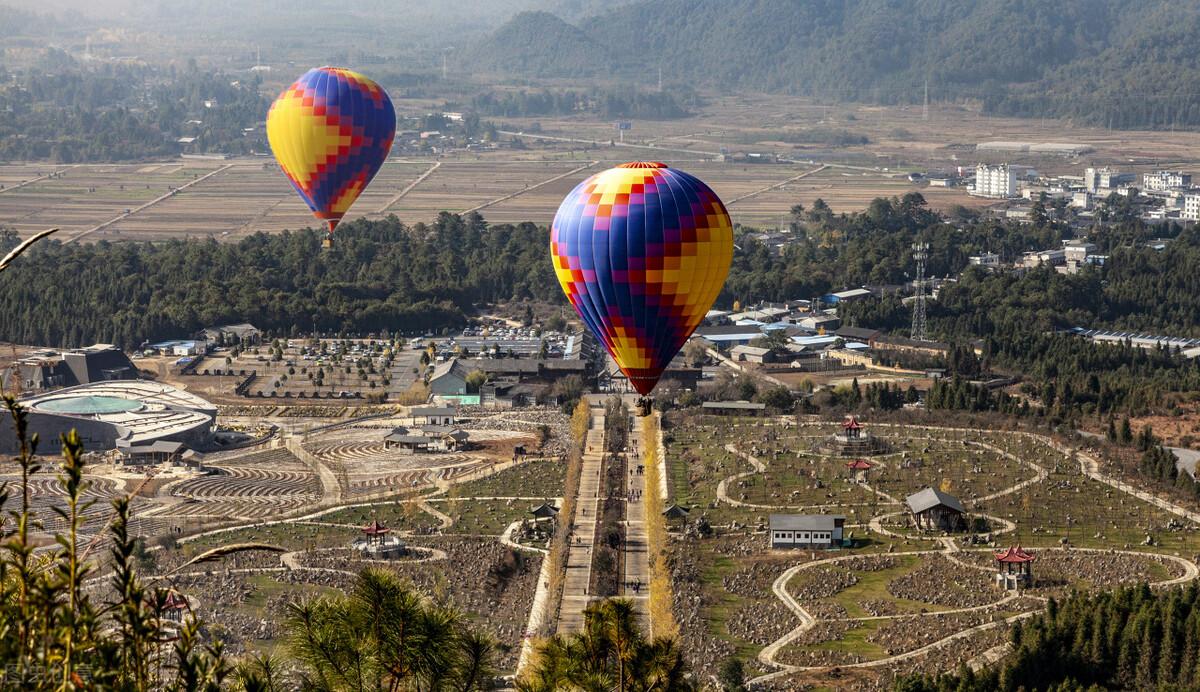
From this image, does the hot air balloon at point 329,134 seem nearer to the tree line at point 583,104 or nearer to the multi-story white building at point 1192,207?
the multi-story white building at point 1192,207

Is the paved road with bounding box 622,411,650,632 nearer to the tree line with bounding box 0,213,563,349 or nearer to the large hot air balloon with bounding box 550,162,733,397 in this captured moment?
the large hot air balloon with bounding box 550,162,733,397

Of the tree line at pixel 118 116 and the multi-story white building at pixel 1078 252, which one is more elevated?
the tree line at pixel 118 116

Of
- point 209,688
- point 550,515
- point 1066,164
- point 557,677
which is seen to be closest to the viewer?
point 209,688

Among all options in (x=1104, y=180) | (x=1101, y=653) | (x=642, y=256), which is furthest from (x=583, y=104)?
(x=1101, y=653)

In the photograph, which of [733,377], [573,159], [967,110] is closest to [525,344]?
[733,377]

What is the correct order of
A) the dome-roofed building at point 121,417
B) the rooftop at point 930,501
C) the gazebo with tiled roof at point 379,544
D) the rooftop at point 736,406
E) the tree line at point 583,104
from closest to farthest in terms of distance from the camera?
the gazebo with tiled roof at point 379,544 → the rooftop at point 930,501 → the dome-roofed building at point 121,417 → the rooftop at point 736,406 → the tree line at point 583,104

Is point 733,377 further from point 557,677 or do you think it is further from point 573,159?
point 573,159

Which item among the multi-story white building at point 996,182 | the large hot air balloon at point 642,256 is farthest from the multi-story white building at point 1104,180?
the large hot air balloon at point 642,256
